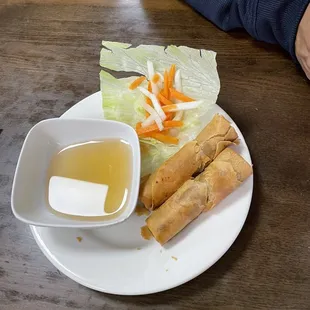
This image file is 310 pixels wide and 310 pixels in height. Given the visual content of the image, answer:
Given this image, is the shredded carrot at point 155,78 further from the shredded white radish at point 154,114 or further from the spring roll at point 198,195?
the spring roll at point 198,195

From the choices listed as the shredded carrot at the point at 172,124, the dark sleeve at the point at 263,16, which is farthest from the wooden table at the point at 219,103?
the shredded carrot at the point at 172,124

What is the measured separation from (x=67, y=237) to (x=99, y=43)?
70 centimetres

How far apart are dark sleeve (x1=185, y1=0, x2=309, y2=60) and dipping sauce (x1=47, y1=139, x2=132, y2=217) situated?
0.53 m

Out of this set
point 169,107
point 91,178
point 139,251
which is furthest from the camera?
point 169,107

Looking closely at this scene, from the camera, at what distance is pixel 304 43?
1229 millimetres

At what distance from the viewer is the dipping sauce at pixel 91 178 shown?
108 centimetres

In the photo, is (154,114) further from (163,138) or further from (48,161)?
(48,161)

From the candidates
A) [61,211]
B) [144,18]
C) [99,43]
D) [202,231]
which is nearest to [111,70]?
[99,43]

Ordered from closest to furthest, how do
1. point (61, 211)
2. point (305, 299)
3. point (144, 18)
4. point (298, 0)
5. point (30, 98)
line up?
point (305, 299) → point (61, 211) → point (298, 0) → point (30, 98) → point (144, 18)

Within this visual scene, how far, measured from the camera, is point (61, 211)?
1.07 meters

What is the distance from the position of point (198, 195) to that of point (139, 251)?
0.61ft

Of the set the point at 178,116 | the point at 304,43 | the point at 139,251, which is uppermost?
the point at 304,43

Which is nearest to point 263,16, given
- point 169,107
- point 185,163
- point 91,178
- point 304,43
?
point 304,43

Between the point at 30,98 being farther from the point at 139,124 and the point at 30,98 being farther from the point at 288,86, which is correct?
the point at 288,86
